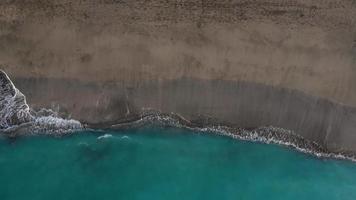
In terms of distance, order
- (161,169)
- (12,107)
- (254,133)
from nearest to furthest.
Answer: (161,169), (12,107), (254,133)

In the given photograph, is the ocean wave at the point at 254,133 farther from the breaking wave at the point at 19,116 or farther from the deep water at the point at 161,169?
the breaking wave at the point at 19,116

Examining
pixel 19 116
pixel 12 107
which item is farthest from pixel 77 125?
pixel 12 107

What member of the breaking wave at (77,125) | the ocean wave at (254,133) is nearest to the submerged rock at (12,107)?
the breaking wave at (77,125)

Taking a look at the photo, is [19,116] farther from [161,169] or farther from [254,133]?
[254,133]

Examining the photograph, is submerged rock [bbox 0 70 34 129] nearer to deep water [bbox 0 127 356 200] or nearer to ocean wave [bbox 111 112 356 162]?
deep water [bbox 0 127 356 200]

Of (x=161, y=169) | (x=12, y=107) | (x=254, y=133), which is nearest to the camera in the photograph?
(x=161, y=169)

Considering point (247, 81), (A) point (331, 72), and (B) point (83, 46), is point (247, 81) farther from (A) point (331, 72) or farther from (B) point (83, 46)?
(B) point (83, 46)

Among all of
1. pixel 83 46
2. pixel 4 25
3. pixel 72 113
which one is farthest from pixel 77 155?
pixel 4 25
